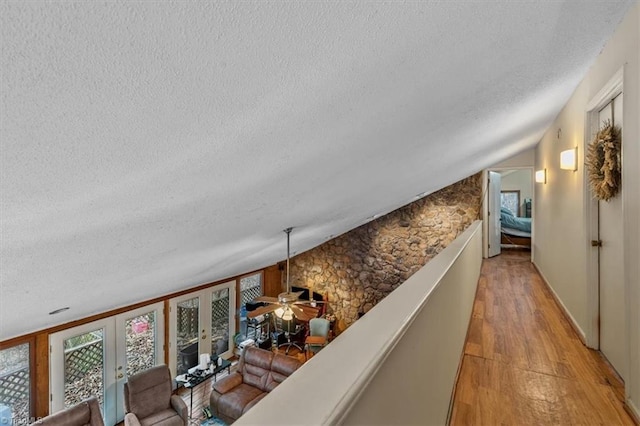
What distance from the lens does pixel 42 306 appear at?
2975 millimetres

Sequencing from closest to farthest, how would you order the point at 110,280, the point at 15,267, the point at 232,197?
1. the point at 15,267
2. the point at 232,197
3. the point at 110,280

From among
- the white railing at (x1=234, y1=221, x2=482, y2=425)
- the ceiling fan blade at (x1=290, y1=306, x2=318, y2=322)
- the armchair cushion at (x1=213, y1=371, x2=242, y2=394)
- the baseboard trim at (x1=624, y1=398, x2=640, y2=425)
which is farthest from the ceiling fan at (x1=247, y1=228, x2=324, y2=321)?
the baseboard trim at (x1=624, y1=398, x2=640, y2=425)

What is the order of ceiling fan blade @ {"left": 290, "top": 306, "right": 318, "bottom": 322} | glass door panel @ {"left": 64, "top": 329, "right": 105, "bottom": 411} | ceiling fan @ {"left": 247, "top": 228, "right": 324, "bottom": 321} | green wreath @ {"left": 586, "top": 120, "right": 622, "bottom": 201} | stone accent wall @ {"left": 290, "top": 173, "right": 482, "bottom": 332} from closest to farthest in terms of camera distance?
1. green wreath @ {"left": 586, "top": 120, "right": 622, "bottom": 201}
2. ceiling fan @ {"left": 247, "top": 228, "right": 324, "bottom": 321}
3. glass door panel @ {"left": 64, "top": 329, "right": 105, "bottom": 411}
4. ceiling fan blade @ {"left": 290, "top": 306, "right": 318, "bottom": 322}
5. stone accent wall @ {"left": 290, "top": 173, "right": 482, "bottom": 332}

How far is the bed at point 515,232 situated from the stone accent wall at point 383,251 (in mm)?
1544

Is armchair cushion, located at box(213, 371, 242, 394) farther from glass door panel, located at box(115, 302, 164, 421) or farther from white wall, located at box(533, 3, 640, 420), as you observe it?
white wall, located at box(533, 3, 640, 420)

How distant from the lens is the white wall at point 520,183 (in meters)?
9.52

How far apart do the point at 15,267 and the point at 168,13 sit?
6.28 feet

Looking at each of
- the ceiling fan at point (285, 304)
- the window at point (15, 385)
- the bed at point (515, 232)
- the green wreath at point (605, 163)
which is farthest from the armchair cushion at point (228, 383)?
the bed at point (515, 232)

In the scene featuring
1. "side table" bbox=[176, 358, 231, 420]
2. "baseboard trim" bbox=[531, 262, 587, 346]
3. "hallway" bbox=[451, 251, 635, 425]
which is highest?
"baseboard trim" bbox=[531, 262, 587, 346]

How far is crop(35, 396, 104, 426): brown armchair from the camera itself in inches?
149

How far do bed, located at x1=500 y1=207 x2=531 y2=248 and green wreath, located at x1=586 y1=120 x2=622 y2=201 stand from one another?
5.68 meters

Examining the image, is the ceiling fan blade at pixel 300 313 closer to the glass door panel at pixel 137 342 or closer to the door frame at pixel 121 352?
the glass door panel at pixel 137 342

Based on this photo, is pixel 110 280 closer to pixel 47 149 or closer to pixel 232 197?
pixel 232 197

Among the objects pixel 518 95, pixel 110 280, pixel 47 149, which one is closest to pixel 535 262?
pixel 518 95
